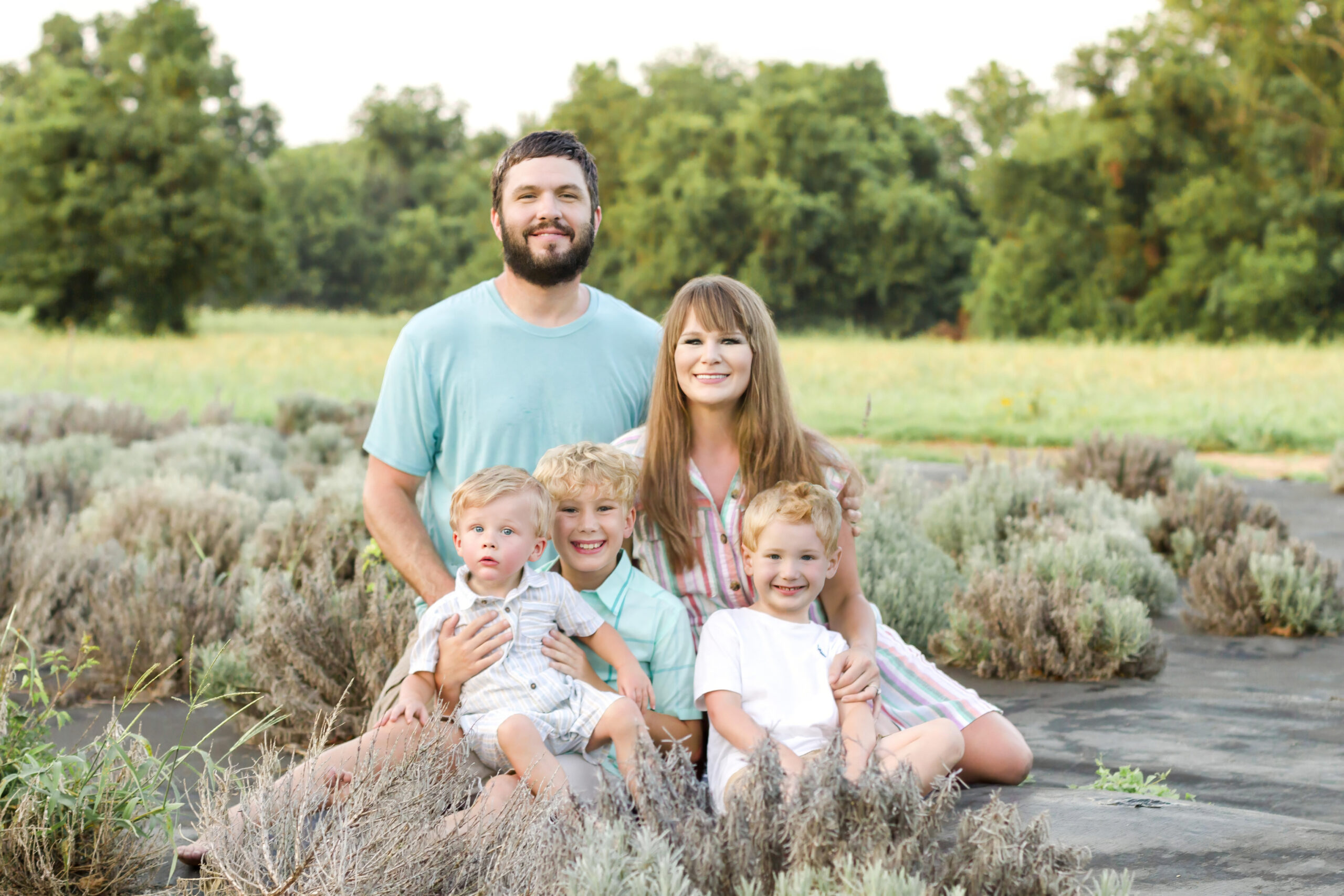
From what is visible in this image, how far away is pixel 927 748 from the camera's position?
3398mm

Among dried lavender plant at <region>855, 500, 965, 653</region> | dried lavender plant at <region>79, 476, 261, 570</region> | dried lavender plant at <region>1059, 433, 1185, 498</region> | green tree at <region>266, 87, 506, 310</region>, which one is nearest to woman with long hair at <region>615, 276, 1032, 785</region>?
dried lavender plant at <region>855, 500, 965, 653</region>

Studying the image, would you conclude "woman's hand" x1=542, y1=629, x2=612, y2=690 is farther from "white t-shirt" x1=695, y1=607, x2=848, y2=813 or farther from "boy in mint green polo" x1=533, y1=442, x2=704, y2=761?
"white t-shirt" x1=695, y1=607, x2=848, y2=813

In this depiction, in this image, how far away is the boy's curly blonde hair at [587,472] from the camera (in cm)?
350

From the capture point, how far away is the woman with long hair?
372cm

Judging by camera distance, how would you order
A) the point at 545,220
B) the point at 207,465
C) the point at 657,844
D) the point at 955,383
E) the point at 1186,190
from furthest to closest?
the point at 1186,190 → the point at 955,383 → the point at 207,465 → the point at 545,220 → the point at 657,844

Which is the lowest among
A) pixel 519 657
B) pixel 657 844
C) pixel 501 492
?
pixel 657 844

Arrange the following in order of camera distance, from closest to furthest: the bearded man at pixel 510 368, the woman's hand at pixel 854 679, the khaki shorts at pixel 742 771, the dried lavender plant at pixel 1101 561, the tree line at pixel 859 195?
the khaki shorts at pixel 742 771, the woman's hand at pixel 854 679, the bearded man at pixel 510 368, the dried lavender plant at pixel 1101 561, the tree line at pixel 859 195

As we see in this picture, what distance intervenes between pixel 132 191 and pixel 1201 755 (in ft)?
140

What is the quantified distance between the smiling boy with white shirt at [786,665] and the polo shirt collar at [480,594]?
0.53 metres

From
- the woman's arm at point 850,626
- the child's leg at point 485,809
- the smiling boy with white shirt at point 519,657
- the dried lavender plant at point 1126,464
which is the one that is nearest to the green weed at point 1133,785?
the woman's arm at point 850,626

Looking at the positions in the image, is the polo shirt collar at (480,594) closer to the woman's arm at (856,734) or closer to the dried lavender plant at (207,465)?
the woman's arm at (856,734)

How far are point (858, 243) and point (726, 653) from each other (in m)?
47.8

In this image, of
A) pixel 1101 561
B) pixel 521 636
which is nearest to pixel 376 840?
pixel 521 636

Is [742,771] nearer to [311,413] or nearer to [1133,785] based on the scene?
[1133,785]
